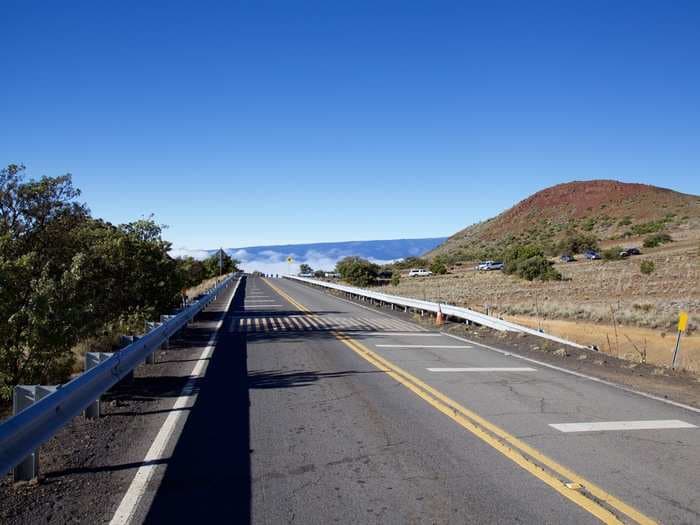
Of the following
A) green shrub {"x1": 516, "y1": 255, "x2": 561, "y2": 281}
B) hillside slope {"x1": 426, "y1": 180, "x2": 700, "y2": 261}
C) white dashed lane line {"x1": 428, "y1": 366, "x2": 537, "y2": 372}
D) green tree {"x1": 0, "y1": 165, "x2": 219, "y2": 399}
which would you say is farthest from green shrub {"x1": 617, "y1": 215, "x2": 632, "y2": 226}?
white dashed lane line {"x1": 428, "y1": 366, "x2": 537, "y2": 372}

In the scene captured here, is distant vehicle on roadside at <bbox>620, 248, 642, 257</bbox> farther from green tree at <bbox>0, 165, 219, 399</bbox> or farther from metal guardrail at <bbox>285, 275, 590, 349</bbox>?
green tree at <bbox>0, 165, 219, 399</bbox>

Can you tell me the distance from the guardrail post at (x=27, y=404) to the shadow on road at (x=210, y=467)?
3.58ft

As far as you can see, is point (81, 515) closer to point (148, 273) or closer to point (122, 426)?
point (122, 426)

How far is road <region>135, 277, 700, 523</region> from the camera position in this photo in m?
4.66

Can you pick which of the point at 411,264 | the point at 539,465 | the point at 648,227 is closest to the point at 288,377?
the point at 539,465

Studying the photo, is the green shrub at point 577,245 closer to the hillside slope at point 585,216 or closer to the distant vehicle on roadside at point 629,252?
the distant vehicle on roadside at point 629,252

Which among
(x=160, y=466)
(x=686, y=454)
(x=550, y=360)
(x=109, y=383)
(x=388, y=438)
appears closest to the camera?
(x=160, y=466)

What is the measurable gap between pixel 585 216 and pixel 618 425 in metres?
119

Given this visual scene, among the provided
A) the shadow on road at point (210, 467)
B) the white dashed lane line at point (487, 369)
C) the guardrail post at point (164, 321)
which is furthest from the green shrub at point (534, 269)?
the shadow on road at point (210, 467)

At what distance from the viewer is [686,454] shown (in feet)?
19.9

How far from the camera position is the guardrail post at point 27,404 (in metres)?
5.14

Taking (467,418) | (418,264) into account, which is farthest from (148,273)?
(418,264)

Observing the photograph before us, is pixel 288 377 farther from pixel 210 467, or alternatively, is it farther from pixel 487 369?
pixel 210 467

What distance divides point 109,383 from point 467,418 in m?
4.37
